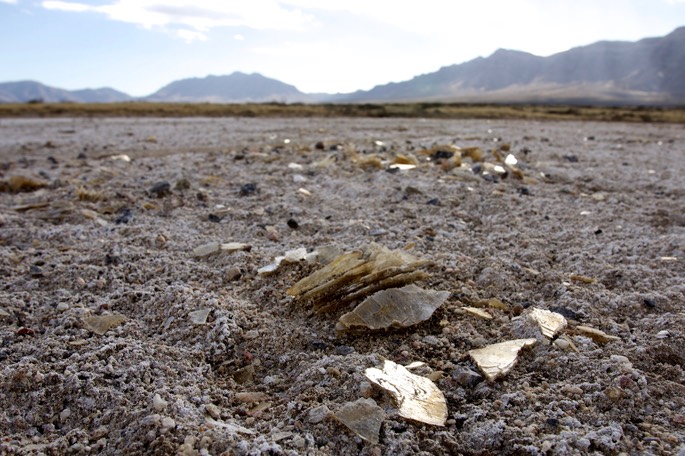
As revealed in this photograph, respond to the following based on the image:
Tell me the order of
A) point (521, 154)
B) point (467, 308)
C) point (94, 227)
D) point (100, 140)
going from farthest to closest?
1. point (100, 140)
2. point (521, 154)
3. point (94, 227)
4. point (467, 308)

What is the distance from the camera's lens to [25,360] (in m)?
2.06

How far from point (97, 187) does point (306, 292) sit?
3499 millimetres

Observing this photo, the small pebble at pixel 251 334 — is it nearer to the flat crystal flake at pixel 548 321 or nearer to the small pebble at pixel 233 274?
the small pebble at pixel 233 274

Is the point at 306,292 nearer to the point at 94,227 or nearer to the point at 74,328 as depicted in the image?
the point at 74,328

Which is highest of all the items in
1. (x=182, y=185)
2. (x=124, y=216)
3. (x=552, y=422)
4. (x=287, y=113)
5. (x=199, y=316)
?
(x=287, y=113)

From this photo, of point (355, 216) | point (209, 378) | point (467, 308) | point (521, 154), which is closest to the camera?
point (209, 378)

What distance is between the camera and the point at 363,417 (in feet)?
5.69

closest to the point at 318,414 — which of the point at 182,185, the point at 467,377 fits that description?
the point at 467,377

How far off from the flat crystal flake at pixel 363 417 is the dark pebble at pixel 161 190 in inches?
144

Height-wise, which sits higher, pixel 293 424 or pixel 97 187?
pixel 97 187

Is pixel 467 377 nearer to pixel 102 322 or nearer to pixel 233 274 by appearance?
pixel 233 274

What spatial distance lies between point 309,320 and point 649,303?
174 cm

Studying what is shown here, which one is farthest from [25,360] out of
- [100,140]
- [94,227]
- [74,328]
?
[100,140]

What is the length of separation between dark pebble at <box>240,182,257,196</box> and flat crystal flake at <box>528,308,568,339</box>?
3249 mm
